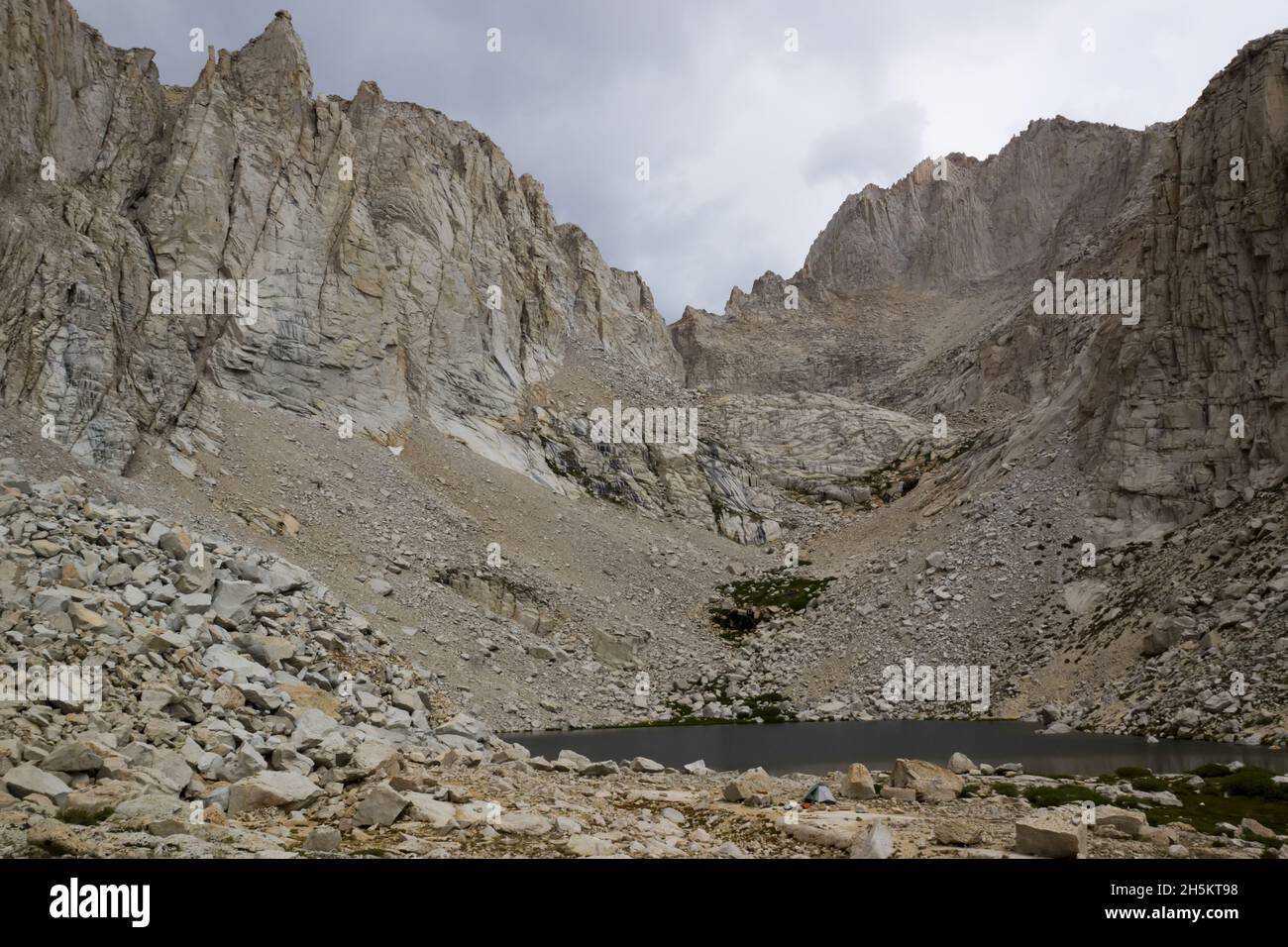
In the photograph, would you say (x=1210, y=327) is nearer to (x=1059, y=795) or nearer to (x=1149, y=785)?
(x=1149, y=785)

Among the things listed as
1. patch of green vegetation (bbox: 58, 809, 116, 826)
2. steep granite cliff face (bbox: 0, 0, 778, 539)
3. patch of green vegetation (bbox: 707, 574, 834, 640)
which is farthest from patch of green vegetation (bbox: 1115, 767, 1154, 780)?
steep granite cliff face (bbox: 0, 0, 778, 539)

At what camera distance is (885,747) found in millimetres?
38312

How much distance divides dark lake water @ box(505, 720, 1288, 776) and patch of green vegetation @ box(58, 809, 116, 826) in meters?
21.7

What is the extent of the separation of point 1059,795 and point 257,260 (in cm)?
7273

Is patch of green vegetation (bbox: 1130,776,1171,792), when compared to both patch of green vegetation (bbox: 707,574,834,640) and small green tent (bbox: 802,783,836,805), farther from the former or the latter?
patch of green vegetation (bbox: 707,574,834,640)

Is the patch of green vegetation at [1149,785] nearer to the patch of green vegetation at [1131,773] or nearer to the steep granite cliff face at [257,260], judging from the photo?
the patch of green vegetation at [1131,773]

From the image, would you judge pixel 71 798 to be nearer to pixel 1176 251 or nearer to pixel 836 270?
pixel 1176 251

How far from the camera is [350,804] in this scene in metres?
16.3

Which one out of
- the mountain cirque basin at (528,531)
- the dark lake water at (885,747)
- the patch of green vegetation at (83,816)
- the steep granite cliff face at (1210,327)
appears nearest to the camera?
the patch of green vegetation at (83,816)

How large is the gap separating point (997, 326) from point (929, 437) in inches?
1221

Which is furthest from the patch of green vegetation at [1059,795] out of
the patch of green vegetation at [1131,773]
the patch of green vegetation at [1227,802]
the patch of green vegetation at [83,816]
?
the patch of green vegetation at [83,816]

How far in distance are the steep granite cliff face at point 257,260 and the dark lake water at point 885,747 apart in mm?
31081

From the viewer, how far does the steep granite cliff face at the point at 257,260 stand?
49.8 meters

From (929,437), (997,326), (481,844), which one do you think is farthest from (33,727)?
(997,326)
